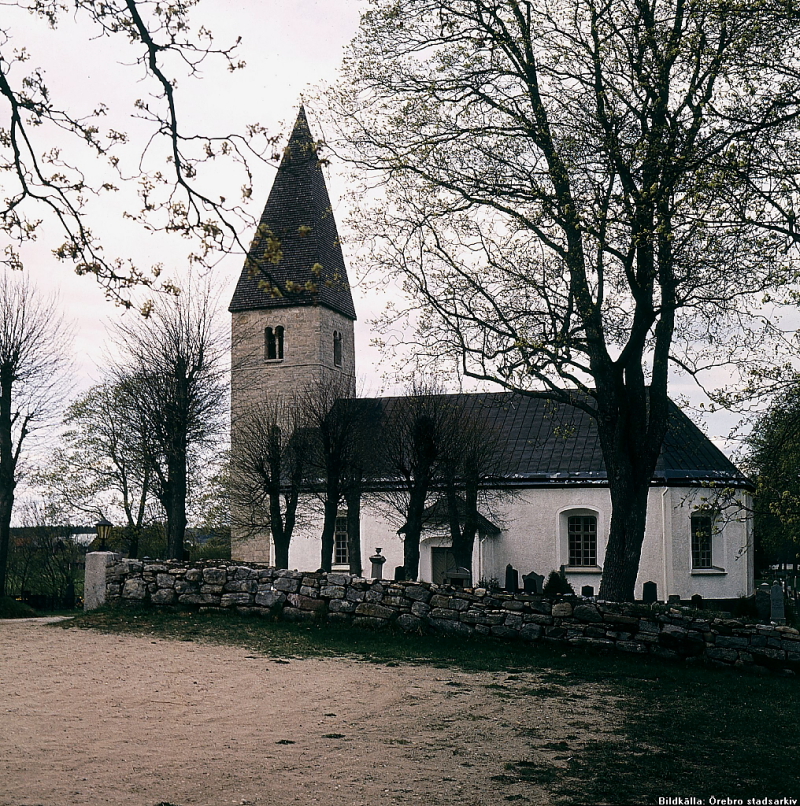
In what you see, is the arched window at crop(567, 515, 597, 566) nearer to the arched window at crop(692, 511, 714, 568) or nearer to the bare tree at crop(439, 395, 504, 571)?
the bare tree at crop(439, 395, 504, 571)

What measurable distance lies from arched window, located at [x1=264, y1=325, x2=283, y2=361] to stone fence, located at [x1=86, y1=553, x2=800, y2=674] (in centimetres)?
2833

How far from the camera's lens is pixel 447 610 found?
15.4 meters

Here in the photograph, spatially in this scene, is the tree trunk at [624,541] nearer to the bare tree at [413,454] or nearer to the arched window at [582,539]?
the bare tree at [413,454]

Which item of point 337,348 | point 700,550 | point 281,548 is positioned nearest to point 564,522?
point 700,550

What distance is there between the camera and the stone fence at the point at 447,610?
14.0 metres

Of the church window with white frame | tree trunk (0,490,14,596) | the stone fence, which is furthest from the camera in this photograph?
the church window with white frame

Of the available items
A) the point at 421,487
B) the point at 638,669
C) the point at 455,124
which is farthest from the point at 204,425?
the point at 638,669

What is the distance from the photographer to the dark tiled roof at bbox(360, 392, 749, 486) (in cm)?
3275

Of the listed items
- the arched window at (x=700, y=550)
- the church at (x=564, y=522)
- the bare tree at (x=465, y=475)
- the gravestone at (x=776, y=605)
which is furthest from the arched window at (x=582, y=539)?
the gravestone at (x=776, y=605)

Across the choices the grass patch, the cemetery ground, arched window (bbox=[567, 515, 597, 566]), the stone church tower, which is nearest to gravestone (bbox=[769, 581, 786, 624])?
the cemetery ground

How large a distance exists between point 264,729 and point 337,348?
129ft

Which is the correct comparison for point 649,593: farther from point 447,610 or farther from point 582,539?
point 447,610

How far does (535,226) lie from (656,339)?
3.16 meters

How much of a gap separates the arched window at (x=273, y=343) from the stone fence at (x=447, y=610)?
28.3 m
